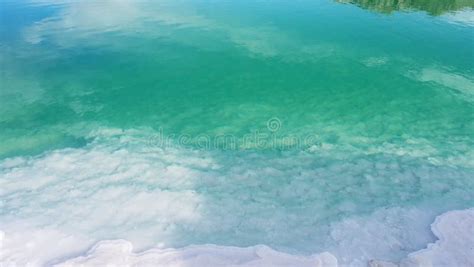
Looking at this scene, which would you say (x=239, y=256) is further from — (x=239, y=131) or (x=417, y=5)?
(x=417, y=5)

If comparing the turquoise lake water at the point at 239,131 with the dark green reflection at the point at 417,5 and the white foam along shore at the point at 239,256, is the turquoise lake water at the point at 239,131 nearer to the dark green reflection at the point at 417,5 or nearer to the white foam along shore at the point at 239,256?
the white foam along shore at the point at 239,256

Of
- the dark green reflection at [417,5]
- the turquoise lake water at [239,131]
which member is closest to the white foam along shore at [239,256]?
the turquoise lake water at [239,131]

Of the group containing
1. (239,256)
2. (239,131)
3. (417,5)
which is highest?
(417,5)

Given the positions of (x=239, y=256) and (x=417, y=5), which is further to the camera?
(x=417, y=5)

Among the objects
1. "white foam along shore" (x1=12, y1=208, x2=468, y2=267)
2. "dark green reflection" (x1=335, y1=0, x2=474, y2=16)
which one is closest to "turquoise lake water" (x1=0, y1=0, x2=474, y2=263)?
"white foam along shore" (x1=12, y1=208, x2=468, y2=267)

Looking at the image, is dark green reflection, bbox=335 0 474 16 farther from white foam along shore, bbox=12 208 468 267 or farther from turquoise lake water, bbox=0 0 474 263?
white foam along shore, bbox=12 208 468 267

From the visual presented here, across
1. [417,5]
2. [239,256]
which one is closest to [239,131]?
[239,256]
